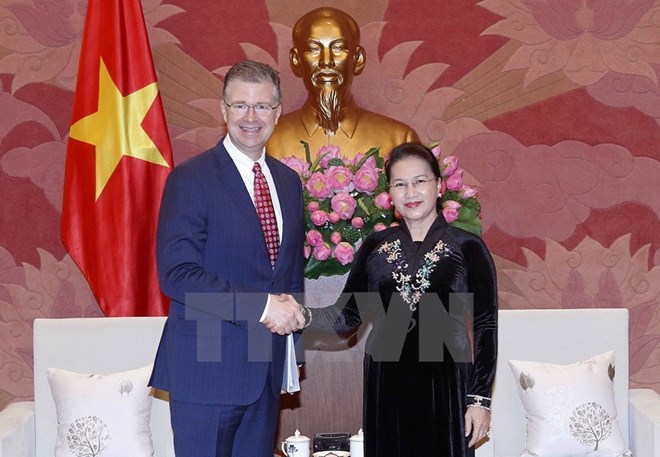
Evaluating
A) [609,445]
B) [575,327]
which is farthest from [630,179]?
[609,445]

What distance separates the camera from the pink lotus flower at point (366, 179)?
3.17 m

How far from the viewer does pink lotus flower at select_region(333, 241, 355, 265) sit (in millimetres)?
3135

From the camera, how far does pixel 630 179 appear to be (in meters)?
4.27

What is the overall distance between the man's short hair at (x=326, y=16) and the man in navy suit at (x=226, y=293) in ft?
5.26

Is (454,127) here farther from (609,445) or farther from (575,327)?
(609,445)

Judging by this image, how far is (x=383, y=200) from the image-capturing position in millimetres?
3115

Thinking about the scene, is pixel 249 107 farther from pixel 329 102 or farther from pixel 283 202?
pixel 329 102

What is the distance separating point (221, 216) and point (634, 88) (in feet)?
8.73

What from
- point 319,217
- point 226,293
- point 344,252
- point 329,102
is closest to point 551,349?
point 344,252

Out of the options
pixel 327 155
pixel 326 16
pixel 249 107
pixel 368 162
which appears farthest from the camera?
pixel 326 16

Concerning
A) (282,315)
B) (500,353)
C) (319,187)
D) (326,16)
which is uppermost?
(326,16)

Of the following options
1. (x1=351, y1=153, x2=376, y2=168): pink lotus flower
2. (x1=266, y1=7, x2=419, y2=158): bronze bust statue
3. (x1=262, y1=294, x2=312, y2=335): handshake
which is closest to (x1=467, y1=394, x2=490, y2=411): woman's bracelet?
(x1=262, y1=294, x2=312, y2=335): handshake

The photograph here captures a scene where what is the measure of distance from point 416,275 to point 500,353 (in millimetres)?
1139

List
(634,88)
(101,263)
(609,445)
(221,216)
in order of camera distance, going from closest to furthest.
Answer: (221,216), (609,445), (101,263), (634,88)
